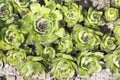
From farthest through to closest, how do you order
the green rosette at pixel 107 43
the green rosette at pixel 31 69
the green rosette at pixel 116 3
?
the green rosette at pixel 116 3
the green rosette at pixel 107 43
the green rosette at pixel 31 69

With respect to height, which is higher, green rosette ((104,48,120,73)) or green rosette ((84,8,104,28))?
green rosette ((84,8,104,28))

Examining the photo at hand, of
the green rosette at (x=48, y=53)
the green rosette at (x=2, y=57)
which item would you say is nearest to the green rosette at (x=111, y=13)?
the green rosette at (x=48, y=53)

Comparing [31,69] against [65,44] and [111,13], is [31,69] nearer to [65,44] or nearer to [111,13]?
[65,44]

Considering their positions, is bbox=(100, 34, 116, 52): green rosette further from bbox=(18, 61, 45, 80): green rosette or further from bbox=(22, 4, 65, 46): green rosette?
bbox=(18, 61, 45, 80): green rosette

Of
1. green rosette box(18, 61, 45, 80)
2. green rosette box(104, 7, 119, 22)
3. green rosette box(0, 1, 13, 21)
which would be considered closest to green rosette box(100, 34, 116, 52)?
green rosette box(104, 7, 119, 22)

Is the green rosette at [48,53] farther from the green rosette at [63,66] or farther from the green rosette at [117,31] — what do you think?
the green rosette at [117,31]

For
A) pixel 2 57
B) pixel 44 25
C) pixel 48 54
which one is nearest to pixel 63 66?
pixel 48 54
